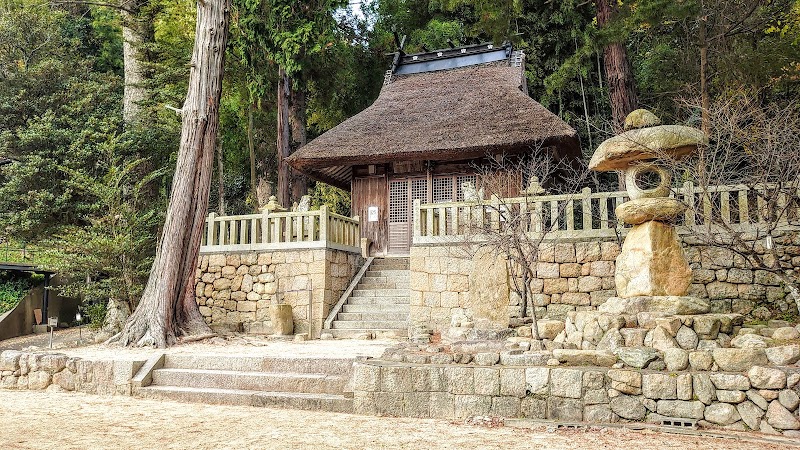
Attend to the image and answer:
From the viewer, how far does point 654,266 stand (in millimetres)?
7035

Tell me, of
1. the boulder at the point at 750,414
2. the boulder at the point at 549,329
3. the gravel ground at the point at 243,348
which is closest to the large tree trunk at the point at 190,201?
the gravel ground at the point at 243,348

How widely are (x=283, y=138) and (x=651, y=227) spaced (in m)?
11.9

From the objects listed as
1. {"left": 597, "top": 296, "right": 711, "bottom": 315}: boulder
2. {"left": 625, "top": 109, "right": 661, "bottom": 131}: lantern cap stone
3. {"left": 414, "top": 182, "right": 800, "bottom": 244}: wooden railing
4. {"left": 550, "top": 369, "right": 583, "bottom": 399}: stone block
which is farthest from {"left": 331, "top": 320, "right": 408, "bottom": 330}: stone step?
{"left": 625, "top": 109, "right": 661, "bottom": 131}: lantern cap stone

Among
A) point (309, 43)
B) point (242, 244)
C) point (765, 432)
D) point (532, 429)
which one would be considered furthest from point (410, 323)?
point (309, 43)

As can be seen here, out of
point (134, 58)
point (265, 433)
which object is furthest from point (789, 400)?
point (134, 58)

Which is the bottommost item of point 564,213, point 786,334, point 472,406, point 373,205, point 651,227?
point 472,406

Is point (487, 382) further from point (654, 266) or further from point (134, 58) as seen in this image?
point (134, 58)

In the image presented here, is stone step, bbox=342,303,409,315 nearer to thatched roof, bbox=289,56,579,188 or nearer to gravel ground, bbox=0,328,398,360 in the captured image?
gravel ground, bbox=0,328,398,360

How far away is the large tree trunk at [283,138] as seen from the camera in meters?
17.1

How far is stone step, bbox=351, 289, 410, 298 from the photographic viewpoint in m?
13.0

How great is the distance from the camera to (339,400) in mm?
6871

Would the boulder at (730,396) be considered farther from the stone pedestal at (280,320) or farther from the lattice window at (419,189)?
the lattice window at (419,189)

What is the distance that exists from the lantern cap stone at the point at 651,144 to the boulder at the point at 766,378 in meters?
2.53

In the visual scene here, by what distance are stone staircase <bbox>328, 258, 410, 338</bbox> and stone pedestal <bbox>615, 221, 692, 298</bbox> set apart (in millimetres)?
5220
